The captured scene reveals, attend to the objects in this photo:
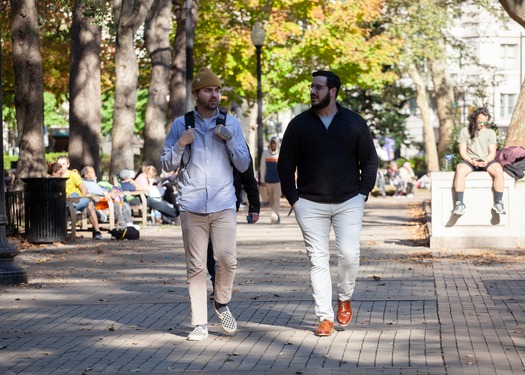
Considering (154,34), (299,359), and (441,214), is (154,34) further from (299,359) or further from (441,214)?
(299,359)

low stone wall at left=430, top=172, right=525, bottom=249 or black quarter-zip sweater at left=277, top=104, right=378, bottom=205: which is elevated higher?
black quarter-zip sweater at left=277, top=104, right=378, bottom=205

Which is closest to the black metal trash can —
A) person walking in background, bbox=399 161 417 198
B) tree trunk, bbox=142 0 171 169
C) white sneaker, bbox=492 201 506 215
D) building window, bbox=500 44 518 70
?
white sneaker, bbox=492 201 506 215

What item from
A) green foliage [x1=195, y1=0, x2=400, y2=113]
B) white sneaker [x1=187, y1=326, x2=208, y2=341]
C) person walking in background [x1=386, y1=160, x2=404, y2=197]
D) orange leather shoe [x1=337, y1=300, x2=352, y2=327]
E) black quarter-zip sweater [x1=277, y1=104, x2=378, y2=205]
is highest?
green foliage [x1=195, y1=0, x2=400, y2=113]

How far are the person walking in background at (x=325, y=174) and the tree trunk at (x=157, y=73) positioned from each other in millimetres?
22991

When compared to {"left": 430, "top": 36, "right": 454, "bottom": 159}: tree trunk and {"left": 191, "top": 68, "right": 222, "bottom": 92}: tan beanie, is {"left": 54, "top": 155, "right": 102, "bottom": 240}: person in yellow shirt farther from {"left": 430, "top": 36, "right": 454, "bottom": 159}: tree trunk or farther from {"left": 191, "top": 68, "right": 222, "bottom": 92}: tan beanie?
{"left": 430, "top": 36, "right": 454, "bottom": 159}: tree trunk

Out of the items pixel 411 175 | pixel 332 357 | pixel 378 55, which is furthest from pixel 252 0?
pixel 332 357

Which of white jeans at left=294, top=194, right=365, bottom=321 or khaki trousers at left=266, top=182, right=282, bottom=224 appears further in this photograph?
khaki trousers at left=266, top=182, right=282, bottom=224

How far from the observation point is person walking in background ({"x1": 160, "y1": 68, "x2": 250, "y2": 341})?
912cm

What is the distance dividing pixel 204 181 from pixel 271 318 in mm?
1683

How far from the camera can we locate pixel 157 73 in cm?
3225

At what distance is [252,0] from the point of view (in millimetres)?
43250

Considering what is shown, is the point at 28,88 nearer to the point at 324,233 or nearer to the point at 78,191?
the point at 78,191

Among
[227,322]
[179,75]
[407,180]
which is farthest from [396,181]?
[227,322]

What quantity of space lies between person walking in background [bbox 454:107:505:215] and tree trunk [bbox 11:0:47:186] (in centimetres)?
798
